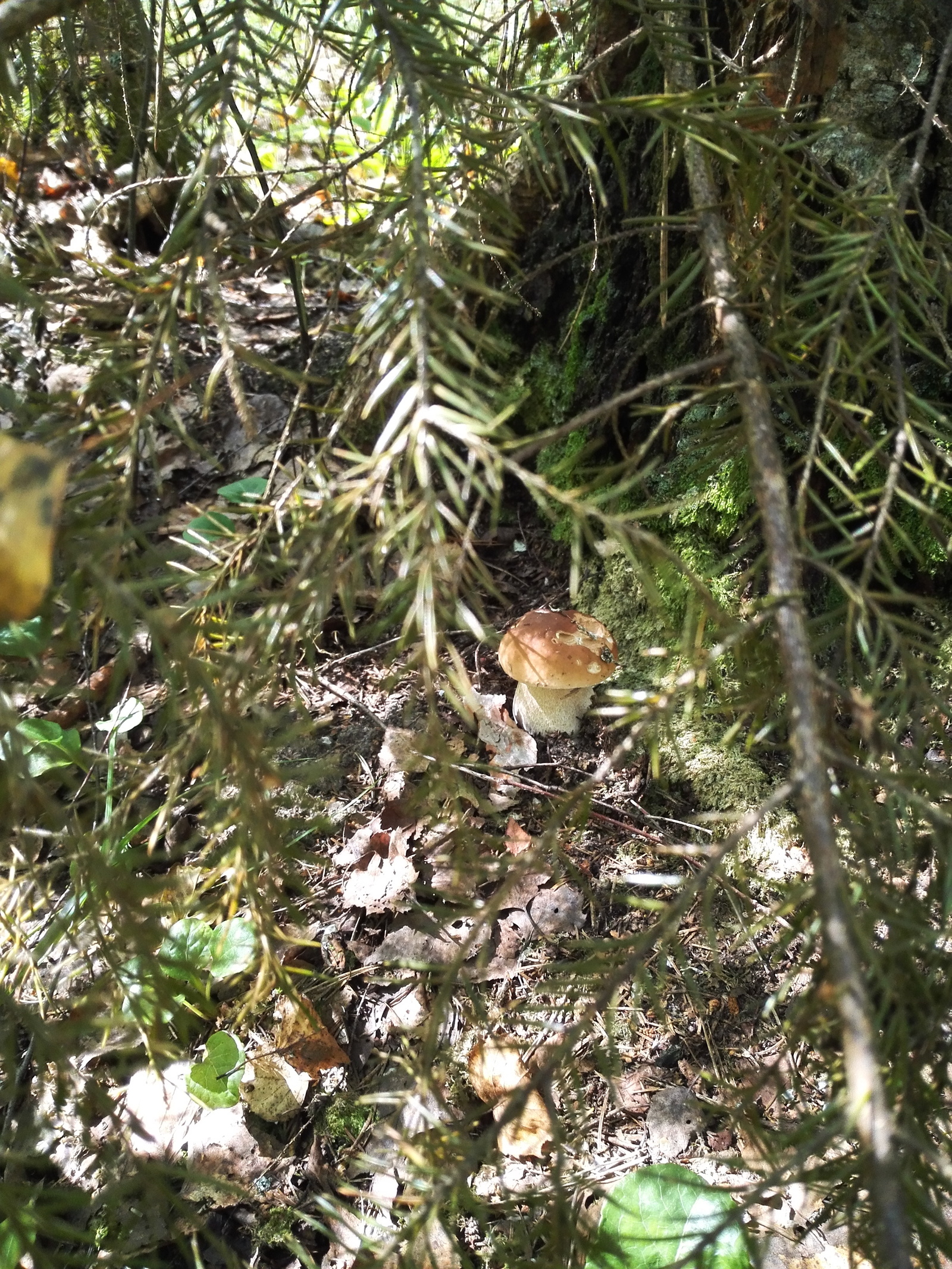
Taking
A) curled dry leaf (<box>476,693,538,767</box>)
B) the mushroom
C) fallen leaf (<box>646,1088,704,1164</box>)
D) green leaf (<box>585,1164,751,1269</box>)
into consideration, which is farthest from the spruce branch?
curled dry leaf (<box>476,693,538,767</box>)

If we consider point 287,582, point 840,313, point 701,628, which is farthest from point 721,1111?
point 840,313

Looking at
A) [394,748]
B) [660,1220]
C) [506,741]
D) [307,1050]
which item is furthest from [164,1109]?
[506,741]

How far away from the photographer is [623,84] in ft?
7.63

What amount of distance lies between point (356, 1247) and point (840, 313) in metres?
1.98

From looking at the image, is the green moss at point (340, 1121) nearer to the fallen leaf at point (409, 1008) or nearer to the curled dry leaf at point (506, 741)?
the fallen leaf at point (409, 1008)

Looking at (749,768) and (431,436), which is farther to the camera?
(749,768)

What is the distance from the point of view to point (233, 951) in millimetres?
1939

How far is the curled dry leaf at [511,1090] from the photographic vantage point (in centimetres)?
183

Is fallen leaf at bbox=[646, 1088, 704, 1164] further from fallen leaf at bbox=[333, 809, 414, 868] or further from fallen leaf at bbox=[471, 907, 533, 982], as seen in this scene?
fallen leaf at bbox=[333, 809, 414, 868]

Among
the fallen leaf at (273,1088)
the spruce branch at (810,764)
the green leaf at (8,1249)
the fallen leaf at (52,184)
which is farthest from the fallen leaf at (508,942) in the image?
the fallen leaf at (52,184)

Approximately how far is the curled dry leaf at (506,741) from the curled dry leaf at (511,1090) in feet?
2.74

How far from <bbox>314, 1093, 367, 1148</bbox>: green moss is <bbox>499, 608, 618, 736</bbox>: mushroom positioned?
3.91 feet

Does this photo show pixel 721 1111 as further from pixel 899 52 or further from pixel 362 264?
pixel 899 52

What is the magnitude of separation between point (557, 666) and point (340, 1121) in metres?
1.33
